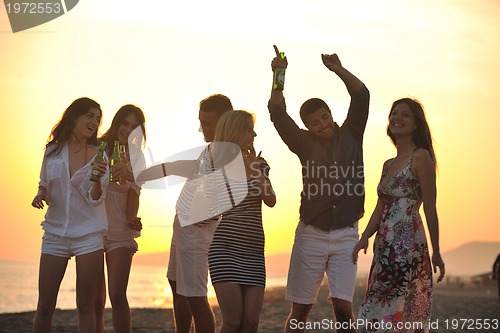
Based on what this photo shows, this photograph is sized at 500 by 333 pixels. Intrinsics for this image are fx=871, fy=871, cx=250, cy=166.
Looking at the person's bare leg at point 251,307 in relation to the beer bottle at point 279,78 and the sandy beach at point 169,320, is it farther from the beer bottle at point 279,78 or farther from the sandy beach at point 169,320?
the sandy beach at point 169,320

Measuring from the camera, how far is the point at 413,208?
6.86 m

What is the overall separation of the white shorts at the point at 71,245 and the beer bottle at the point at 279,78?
1.98 metres

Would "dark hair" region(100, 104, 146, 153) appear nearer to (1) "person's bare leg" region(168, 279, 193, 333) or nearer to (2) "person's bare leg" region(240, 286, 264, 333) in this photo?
(1) "person's bare leg" region(168, 279, 193, 333)

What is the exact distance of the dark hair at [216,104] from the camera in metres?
7.57

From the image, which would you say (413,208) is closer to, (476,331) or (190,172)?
(190,172)

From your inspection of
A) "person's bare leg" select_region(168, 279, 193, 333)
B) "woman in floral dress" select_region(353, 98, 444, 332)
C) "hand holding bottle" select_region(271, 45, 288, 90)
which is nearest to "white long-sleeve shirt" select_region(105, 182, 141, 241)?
"person's bare leg" select_region(168, 279, 193, 333)

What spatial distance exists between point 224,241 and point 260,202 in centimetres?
40

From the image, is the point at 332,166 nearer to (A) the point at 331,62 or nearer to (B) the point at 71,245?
(A) the point at 331,62

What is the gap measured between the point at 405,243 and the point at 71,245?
2702mm

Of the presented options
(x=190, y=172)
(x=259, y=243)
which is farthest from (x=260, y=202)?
(x=190, y=172)

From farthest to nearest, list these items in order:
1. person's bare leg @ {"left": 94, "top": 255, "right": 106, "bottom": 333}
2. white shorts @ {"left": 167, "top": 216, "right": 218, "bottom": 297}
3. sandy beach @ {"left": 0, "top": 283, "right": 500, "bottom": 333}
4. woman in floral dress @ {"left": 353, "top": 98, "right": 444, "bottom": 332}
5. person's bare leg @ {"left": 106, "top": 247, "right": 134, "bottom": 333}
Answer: sandy beach @ {"left": 0, "top": 283, "right": 500, "bottom": 333}, person's bare leg @ {"left": 94, "top": 255, "right": 106, "bottom": 333}, person's bare leg @ {"left": 106, "top": 247, "right": 134, "bottom": 333}, white shorts @ {"left": 167, "top": 216, "right": 218, "bottom": 297}, woman in floral dress @ {"left": 353, "top": 98, "right": 444, "bottom": 332}

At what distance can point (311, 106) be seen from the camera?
752cm

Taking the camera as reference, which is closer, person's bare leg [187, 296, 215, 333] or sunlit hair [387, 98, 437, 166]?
sunlit hair [387, 98, 437, 166]

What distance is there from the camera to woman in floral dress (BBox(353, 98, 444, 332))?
22.3ft
